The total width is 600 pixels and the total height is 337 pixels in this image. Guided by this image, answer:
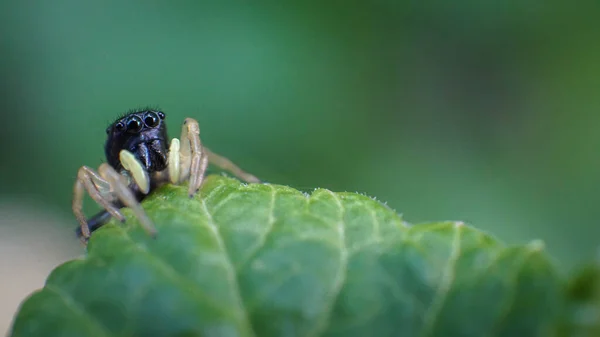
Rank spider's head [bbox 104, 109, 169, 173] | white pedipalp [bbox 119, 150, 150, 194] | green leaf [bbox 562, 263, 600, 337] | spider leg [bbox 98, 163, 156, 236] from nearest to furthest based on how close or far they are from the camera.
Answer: green leaf [bbox 562, 263, 600, 337] → spider leg [bbox 98, 163, 156, 236] → white pedipalp [bbox 119, 150, 150, 194] → spider's head [bbox 104, 109, 169, 173]

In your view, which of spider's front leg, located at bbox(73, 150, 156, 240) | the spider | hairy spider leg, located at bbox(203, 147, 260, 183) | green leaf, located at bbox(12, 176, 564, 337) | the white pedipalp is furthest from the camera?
hairy spider leg, located at bbox(203, 147, 260, 183)

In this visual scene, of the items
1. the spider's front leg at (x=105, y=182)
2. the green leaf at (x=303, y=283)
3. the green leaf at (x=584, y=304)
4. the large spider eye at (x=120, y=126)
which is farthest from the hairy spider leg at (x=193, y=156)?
the green leaf at (x=584, y=304)

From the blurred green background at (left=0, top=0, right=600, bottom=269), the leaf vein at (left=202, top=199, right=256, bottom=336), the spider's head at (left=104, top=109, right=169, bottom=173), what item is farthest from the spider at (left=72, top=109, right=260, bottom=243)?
the blurred green background at (left=0, top=0, right=600, bottom=269)

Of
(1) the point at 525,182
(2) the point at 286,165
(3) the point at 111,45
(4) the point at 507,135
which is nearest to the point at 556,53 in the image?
(4) the point at 507,135

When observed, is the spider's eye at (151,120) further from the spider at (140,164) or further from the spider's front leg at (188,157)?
the spider's front leg at (188,157)

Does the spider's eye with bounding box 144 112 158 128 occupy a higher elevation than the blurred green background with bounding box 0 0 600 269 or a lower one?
lower

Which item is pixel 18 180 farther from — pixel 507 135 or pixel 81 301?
pixel 507 135

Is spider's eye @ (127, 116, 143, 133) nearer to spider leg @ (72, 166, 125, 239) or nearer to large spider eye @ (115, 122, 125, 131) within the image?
large spider eye @ (115, 122, 125, 131)

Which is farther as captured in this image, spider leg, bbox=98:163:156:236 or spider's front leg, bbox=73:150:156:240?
spider's front leg, bbox=73:150:156:240
